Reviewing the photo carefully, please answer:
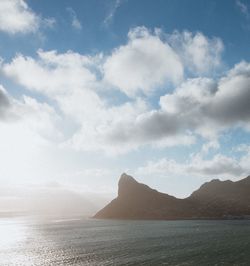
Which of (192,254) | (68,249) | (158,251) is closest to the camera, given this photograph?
(192,254)

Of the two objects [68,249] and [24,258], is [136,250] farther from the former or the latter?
[24,258]

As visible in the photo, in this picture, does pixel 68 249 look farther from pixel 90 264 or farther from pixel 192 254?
pixel 192 254

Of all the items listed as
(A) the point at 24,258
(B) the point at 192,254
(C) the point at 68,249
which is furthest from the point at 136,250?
(A) the point at 24,258

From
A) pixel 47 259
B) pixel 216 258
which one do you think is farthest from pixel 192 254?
pixel 47 259

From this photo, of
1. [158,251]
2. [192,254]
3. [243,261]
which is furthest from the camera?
[158,251]

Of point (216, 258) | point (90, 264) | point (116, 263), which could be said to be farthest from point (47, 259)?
point (216, 258)

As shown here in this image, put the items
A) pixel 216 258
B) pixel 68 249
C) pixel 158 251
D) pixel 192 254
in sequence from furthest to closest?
pixel 68 249 < pixel 158 251 < pixel 192 254 < pixel 216 258

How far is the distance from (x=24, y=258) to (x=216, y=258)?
180 feet

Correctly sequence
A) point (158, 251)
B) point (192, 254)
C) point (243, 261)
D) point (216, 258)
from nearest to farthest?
point (243, 261) → point (216, 258) → point (192, 254) → point (158, 251)

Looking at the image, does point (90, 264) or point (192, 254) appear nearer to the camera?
point (90, 264)

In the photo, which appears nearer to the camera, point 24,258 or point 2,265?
point 2,265

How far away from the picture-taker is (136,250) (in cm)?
9456

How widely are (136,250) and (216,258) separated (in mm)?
26774

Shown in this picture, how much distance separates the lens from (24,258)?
293 feet
